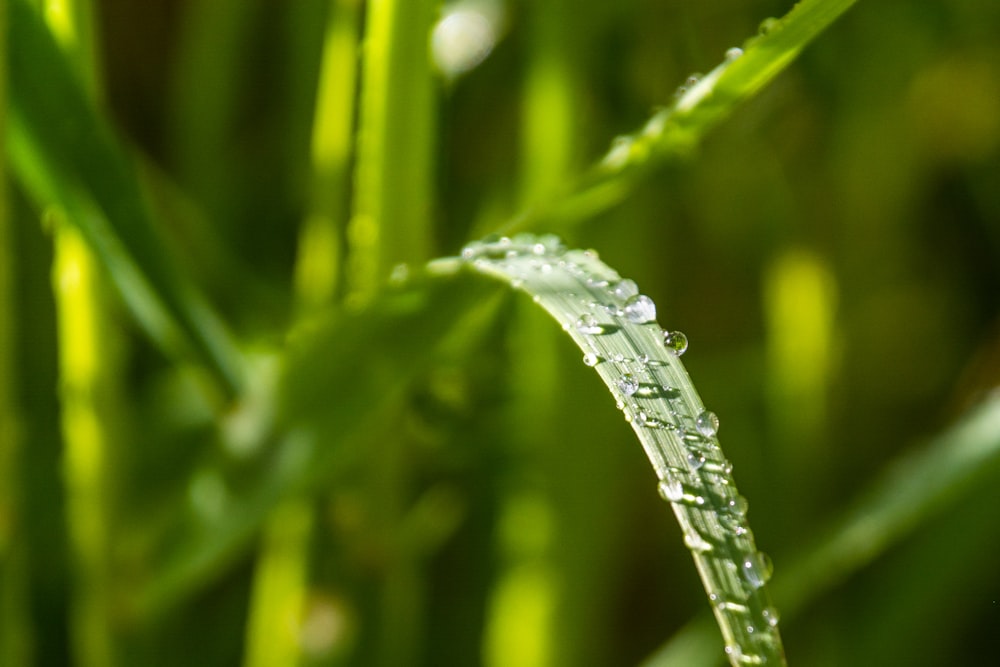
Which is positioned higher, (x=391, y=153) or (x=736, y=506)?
(x=391, y=153)

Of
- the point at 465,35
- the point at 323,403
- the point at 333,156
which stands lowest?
the point at 323,403

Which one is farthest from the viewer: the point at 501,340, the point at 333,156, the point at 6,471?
the point at 501,340

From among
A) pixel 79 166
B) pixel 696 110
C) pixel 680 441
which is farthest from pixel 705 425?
pixel 79 166

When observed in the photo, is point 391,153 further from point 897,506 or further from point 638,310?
point 897,506

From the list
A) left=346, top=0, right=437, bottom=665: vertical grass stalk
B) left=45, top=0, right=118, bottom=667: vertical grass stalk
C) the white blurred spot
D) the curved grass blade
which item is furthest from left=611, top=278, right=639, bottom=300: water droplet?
the white blurred spot

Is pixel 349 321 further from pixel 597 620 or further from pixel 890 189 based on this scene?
pixel 890 189

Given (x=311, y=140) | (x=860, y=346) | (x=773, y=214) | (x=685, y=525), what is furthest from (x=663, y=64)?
(x=685, y=525)

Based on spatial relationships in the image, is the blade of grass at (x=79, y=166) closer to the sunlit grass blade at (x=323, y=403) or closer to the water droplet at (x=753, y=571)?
the sunlit grass blade at (x=323, y=403)
